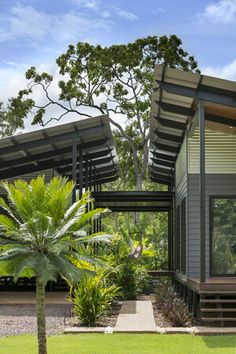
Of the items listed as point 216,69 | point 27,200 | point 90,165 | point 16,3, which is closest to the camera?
point 27,200

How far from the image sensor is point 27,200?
315 inches

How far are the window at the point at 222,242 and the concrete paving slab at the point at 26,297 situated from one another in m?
4.30

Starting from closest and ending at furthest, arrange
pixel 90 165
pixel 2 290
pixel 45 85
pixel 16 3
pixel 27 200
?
pixel 27 200 → pixel 16 3 → pixel 2 290 → pixel 90 165 → pixel 45 85

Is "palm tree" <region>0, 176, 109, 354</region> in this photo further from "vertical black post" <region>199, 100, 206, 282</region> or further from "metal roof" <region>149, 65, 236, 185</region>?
"metal roof" <region>149, 65, 236, 185</region>

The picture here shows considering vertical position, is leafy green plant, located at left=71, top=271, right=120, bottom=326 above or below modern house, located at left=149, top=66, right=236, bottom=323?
below

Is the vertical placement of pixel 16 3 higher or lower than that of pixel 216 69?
lower

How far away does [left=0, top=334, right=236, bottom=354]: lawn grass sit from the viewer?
28.9ft

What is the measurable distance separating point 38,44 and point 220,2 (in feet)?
14.5

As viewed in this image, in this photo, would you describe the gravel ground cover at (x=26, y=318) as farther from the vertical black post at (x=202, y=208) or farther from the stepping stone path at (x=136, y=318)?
the vertical black post at (x=202, y=208)

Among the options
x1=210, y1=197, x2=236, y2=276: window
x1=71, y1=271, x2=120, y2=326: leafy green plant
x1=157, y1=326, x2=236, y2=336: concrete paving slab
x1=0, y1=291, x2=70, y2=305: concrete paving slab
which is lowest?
x1=0, y1=291, x2=70, y2=305: concrete paving slab

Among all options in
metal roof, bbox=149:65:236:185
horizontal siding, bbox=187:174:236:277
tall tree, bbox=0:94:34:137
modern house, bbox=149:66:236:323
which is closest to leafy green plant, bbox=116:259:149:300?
modern house, bbox=149:66:236:323

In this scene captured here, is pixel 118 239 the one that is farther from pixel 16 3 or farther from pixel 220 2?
pixel 16 3

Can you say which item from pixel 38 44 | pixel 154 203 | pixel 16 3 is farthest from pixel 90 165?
pixel 16 3

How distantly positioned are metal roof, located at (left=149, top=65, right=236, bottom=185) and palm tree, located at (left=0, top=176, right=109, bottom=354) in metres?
4.47
